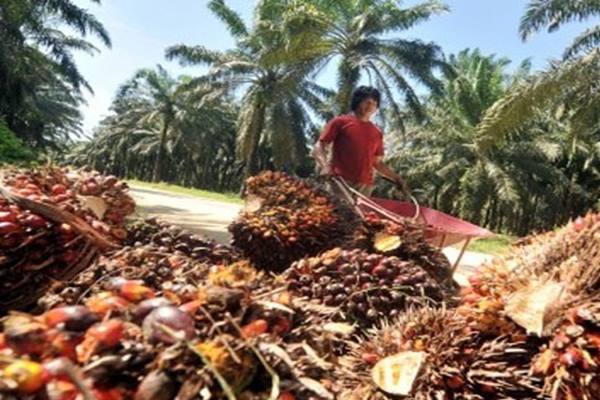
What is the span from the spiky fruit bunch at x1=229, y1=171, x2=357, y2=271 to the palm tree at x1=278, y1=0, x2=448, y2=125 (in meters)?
17.9

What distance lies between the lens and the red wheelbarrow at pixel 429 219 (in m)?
3.93

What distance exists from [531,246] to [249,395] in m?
1.46

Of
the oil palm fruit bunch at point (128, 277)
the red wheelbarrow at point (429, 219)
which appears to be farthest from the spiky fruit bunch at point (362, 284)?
the red wheelbarrow at point (429, 219)

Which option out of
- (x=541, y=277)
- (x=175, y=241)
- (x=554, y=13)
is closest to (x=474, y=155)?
(x=554, y=13)

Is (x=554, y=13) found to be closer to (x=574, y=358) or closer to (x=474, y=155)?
(x=574, y=358)

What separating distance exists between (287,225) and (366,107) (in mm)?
1391

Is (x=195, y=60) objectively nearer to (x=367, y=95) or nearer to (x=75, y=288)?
(x=367, y=95)

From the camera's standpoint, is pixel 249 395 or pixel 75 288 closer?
pixel 249 395

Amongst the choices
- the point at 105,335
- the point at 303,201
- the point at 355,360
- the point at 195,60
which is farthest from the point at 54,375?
the point at 195,60

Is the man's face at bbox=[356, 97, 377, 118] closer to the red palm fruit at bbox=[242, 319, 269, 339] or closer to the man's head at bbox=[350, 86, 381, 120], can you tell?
the man's head at bbox=[350, 86, 381, 120]

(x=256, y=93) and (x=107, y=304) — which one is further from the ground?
(x=256, y=93)

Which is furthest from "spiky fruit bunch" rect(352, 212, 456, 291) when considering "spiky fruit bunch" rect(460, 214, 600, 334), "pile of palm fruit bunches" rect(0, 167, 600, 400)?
"spiky fruit bunch" rect(460, 214, 600, 334)

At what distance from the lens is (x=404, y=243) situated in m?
3.52

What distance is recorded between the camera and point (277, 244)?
3850 millimetres
